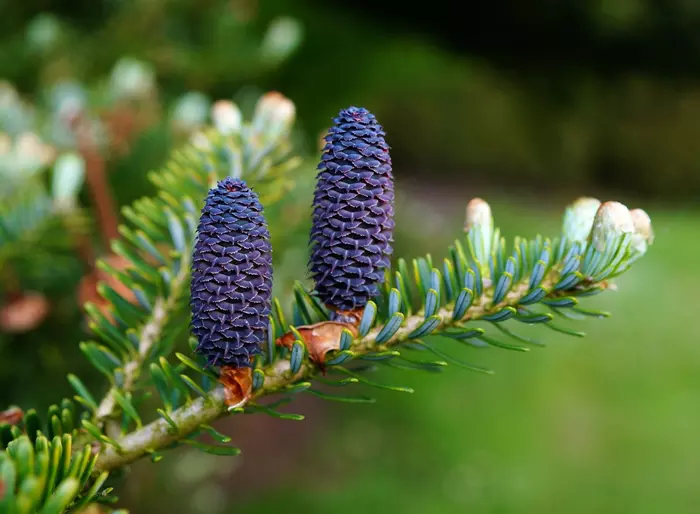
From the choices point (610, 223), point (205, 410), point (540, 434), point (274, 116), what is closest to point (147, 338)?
point (205, 410)

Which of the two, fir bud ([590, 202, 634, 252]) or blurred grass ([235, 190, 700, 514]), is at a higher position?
fir bud ([590, 202, 634, 252])

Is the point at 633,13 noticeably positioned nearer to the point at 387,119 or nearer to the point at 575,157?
the point at 575,157

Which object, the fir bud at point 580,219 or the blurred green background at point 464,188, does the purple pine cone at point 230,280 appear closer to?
the fir bud at point 580,219

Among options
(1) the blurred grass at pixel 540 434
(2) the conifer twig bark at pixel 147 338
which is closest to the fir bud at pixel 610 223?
(2) the conifer twig bark at pixel 147 338

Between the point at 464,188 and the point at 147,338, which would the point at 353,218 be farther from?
the point at 464,188

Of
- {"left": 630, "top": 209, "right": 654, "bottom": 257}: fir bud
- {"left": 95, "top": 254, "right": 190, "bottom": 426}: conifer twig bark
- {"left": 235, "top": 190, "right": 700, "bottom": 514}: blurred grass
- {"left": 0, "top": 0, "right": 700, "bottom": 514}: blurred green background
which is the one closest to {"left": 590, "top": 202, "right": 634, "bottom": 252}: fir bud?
{"left": 630, "top": 209, "right": 654, "bottom": 257}: fir bud

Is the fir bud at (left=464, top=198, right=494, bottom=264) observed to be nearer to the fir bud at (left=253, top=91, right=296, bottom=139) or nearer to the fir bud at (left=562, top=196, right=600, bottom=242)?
the fir bud at (left=562, top=196, right=600, bottom=242)
